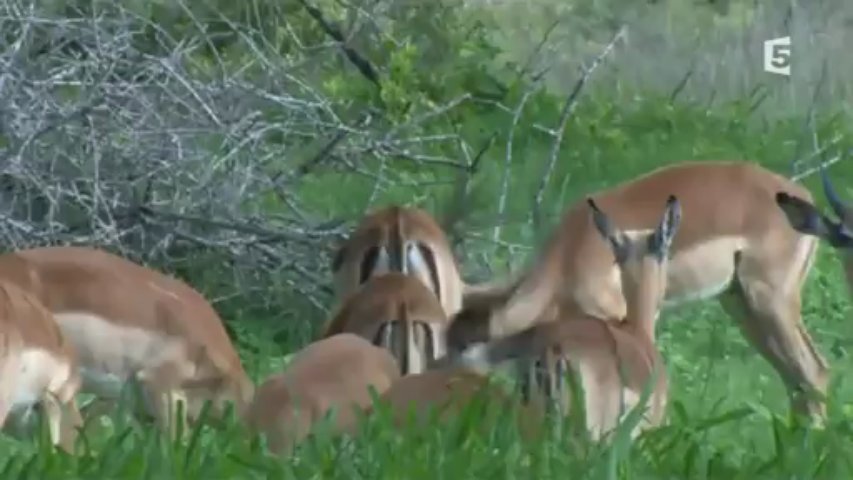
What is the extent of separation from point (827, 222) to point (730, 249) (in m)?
1.21

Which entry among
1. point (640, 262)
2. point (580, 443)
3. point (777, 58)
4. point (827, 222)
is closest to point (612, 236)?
point (640, 262)

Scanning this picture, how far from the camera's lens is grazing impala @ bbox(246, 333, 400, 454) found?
5.16 meters

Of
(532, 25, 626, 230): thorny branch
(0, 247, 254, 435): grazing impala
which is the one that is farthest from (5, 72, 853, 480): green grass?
(0, 247, 254, 435): grazing impala

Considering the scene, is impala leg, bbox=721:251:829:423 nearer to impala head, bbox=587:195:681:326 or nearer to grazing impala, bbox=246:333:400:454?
impala head, bbox=587:195:681:326

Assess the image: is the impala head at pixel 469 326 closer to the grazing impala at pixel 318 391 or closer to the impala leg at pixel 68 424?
the grazing impala at pixel 318 391

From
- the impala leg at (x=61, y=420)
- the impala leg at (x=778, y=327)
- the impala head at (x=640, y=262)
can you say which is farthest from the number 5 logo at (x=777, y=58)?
the impala leg at (x=61, y=420)

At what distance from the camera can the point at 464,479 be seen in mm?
4465

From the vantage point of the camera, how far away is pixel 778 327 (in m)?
8.53

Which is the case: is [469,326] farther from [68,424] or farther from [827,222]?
[68,424]

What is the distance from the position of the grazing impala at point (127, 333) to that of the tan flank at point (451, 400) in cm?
126

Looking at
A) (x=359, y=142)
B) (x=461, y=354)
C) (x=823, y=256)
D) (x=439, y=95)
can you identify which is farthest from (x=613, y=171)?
(x=461, y=354)

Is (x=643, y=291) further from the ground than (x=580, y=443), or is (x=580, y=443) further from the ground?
(x=580, y=443)

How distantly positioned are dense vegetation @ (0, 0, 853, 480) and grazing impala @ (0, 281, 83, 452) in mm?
175

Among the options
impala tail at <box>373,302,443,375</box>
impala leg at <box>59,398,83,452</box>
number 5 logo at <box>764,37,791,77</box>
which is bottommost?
number 5 logo at <box>764,37,791,77</box>
